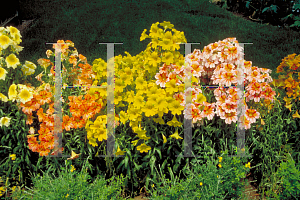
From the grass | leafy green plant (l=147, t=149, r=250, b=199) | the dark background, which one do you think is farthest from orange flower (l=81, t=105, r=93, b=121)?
the dark background

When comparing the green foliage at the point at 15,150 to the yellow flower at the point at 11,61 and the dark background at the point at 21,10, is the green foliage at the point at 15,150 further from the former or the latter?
the dark background at the point at 21,10

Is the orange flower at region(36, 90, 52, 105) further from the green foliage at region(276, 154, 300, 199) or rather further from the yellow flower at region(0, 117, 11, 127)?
the green foliage at region(276, 154, 300, 199)

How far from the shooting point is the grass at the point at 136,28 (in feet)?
18.8

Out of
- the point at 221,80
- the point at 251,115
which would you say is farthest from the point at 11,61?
the point at 251,115

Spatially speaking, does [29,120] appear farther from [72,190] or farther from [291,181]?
[291,181]

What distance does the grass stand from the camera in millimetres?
5738

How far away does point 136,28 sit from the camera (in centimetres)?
660

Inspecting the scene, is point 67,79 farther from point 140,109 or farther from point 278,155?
point 278,155

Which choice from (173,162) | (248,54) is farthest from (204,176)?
(248,54)

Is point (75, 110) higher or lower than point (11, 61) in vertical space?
lower

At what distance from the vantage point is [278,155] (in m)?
2.56

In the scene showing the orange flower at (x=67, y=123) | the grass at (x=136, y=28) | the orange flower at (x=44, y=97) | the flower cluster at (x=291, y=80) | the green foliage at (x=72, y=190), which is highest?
the grass at (x=136, y=28)

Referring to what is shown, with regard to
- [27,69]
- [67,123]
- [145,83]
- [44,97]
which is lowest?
[67,123]

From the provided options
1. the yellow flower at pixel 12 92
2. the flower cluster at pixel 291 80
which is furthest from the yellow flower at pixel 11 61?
the flower cluster at pixel 291 80
